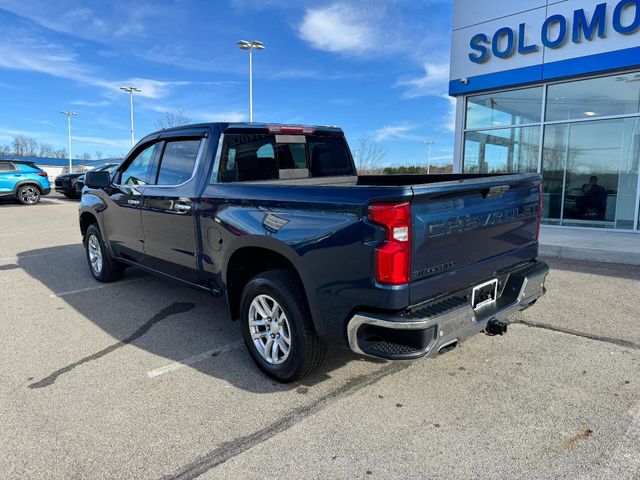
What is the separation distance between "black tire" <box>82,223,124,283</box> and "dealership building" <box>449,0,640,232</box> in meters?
10.4

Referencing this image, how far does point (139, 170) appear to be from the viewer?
5.13m

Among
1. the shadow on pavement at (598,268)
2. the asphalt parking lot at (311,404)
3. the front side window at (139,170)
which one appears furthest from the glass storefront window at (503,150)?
the front side window at (139,170)

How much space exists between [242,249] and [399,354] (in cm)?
152

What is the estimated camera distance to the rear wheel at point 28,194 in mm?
19047

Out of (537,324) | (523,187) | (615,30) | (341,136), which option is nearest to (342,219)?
(523,187)

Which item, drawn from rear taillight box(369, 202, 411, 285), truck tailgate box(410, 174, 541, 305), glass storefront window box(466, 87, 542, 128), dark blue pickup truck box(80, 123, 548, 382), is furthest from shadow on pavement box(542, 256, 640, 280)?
glass storefront window box(466, 87, 542, 128)

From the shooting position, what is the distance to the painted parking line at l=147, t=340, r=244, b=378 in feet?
12.0

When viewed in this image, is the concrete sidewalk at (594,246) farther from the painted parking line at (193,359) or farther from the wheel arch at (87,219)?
the wheel arch at (87,219)

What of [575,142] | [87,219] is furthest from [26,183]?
[575,142]

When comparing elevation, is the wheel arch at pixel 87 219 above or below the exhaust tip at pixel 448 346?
above

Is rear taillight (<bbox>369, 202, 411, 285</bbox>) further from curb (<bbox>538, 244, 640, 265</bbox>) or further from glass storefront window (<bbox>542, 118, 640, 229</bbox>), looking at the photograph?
glass storefront window (<bbox>542, 118, 640, 229</bbox>)

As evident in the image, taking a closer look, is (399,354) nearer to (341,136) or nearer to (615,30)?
(341,136)

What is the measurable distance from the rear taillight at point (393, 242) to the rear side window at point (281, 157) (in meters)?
1.83

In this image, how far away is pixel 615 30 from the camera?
33.0 ft
